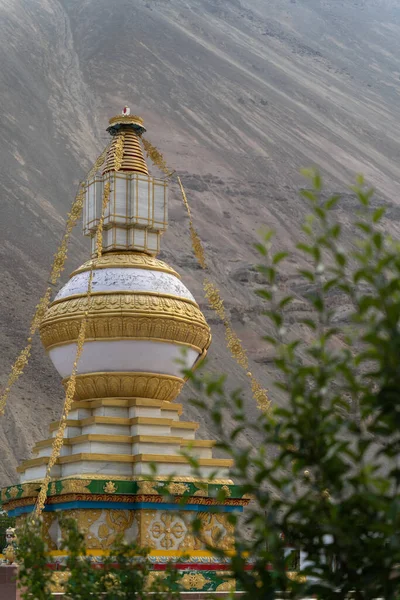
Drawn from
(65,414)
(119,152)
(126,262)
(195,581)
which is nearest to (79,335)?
(65,414)

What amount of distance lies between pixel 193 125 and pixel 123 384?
85.3 meters

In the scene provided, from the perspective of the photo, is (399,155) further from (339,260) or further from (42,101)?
(339,260)

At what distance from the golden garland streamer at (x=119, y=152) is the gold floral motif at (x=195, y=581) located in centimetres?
559

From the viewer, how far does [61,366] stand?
13.5 meters

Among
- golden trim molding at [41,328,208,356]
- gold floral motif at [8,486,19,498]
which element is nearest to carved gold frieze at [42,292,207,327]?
golden trim molding at [41,328,208,356]

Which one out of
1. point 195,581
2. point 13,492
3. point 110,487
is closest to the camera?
point 195,581

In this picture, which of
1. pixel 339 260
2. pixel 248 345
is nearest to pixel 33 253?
pixel 248 345

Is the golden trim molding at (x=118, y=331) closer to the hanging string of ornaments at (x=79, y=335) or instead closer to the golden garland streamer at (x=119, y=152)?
the hanging string of ornaments at (x=79, y=335)

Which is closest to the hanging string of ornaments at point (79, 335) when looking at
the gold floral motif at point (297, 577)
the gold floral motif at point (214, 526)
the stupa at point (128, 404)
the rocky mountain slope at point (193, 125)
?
the stupa at point (128, 404)

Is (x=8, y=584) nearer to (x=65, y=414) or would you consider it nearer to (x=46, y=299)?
(x=65, y=414)

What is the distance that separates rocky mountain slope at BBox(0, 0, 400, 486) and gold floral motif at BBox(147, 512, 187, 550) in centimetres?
3326

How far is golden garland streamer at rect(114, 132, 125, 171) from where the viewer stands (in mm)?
14289

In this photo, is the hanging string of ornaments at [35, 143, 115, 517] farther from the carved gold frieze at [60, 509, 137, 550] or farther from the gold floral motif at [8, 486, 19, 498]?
the gold floral motif at [8, 486, 19, 498]

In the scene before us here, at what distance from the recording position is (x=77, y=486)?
1180cm
